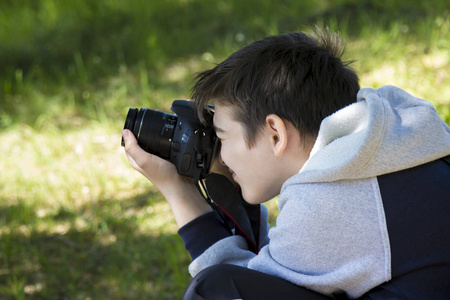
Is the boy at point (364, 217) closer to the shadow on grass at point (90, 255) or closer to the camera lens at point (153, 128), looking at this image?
the camera lens at point (153, 128)

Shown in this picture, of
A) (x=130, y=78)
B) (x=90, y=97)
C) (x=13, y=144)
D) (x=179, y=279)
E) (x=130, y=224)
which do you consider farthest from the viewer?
(x=130, y=78)

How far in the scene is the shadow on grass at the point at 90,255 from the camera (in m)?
2.30

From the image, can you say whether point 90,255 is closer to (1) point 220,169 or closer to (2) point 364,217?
(1) point 220,169

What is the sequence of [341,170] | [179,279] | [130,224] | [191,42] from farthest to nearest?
[191,42]
[130,224]
[179,279]
[341,170]

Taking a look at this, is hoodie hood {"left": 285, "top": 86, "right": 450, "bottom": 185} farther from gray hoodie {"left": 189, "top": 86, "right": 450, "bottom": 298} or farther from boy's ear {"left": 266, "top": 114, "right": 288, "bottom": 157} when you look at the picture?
boy's ear {"left": 266, "top": 114, "right": 288, "bottom": 157}

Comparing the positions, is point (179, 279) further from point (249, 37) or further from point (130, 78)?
point (249, 37)

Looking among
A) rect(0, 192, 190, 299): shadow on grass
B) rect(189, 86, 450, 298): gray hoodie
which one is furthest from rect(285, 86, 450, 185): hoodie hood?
rect(0, 192, 190, 299): shadow on grass

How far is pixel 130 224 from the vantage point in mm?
2676

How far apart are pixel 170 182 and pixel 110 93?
2.02m

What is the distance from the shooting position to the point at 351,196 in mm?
1294

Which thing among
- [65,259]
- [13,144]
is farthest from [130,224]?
[13,144]

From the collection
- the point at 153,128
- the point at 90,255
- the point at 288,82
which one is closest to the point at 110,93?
the point at 90,255

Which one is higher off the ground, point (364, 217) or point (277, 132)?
point (277, 132)

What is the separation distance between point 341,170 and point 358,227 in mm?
132
